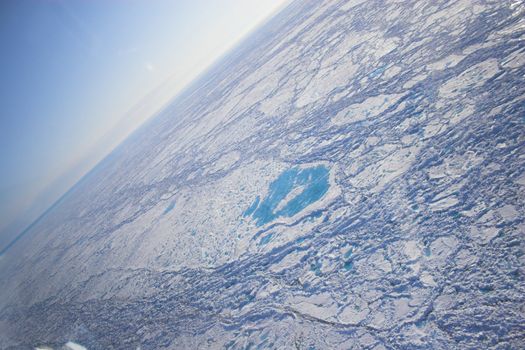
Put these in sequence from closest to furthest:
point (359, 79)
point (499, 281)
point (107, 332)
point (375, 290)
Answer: point (499, 281) < point (375, 290) < point (107, 332) < point (359, 79)

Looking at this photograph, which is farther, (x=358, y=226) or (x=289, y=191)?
(x=289, y=191)

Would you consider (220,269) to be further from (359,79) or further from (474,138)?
(359,79)

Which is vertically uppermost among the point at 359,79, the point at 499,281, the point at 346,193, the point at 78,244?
the point at 78,244

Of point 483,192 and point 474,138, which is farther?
point 474,138

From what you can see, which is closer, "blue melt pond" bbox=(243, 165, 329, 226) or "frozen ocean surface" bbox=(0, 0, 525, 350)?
"frozen ocean surface" bbox=(0, 0, 525, 350)

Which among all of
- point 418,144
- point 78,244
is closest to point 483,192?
point 418,144

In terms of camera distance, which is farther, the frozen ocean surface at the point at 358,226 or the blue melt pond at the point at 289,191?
the blue melt pond at the point at 289,191

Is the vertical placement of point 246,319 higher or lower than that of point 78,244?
lower

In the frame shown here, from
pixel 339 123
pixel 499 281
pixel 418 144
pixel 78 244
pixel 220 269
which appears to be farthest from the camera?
pixel 78 244
